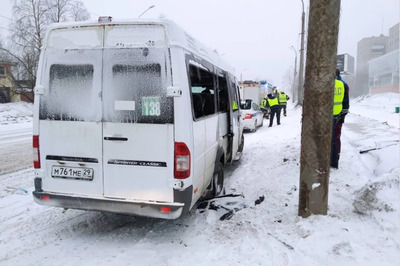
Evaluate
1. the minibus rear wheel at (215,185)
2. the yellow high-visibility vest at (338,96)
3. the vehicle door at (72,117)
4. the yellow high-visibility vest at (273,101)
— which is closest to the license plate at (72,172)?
the vehicle door at (72,117)

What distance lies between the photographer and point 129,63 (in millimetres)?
3600

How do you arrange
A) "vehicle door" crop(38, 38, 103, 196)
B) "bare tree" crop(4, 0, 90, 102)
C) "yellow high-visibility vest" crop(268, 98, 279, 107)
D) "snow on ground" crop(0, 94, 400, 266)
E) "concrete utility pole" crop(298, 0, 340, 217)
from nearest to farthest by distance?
"snow on ground" crop(0, 94, 400, 266)
"vehicle door" crop(38, 38, 103, 196)
"concrete utility pole" crop(298, 0, 340, 217)
"yellow high-visibility vest" crop(268, 98, 279, 107)
"bare tree" crop(4, 0, 90, 102)

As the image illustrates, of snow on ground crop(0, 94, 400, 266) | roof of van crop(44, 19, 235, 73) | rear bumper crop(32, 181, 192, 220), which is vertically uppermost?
roof of van crop(44, 19, 235, 73)

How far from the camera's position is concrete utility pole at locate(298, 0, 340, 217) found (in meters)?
3.85

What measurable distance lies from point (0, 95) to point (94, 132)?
4103cm

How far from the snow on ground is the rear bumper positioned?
1.50 feet

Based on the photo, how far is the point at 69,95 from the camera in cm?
378

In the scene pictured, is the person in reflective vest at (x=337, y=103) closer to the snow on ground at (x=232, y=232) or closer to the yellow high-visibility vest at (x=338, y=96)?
the yellow high-visibility vest at (x=338, y=96)

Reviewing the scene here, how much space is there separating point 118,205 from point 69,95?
1482 mm

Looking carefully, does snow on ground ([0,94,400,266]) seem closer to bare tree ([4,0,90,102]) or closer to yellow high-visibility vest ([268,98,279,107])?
yellow high-visibility vest ([268,98,279,107])

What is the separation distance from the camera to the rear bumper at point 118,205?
11.8 feet

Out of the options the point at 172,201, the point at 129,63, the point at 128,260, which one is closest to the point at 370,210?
the point at 172,201

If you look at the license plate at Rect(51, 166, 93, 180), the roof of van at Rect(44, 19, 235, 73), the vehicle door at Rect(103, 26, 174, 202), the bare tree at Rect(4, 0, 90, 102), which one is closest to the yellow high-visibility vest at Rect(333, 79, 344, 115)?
the roof of van at Rect(44, 19, 235, 73)

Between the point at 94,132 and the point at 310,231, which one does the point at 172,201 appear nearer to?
the point at 94,132
